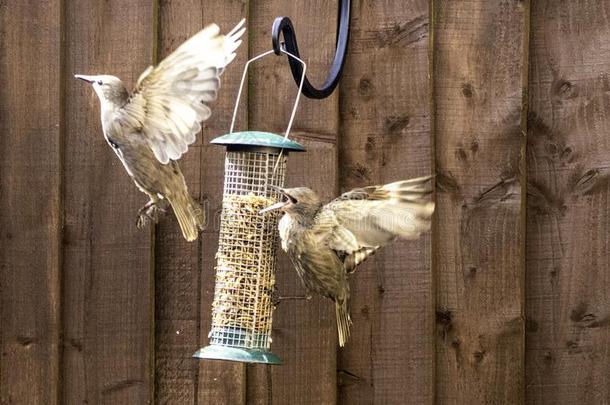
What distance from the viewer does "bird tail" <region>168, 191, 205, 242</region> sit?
2703 millimetres

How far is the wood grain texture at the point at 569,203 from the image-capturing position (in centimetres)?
307

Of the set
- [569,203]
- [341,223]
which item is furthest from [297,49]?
[569,203]

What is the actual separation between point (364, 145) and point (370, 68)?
0.73 feet

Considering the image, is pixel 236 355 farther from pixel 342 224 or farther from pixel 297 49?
pixel 297 49

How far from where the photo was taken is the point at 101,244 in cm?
304

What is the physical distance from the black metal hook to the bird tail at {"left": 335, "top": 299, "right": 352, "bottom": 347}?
59 cm

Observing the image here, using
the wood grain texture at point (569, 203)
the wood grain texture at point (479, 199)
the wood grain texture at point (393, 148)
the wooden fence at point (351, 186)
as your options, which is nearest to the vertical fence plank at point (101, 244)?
the wooden fence at point (351, 186)

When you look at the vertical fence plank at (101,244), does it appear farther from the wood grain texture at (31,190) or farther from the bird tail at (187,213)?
the bird tail at (187,213)

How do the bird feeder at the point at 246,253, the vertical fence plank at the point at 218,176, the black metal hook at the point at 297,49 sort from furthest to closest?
the vertical fence plank at the point at 218,176 → the bird feeder at the point at 246,253 → the black metal hook at the point at 297,49

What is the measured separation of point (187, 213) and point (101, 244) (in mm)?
425

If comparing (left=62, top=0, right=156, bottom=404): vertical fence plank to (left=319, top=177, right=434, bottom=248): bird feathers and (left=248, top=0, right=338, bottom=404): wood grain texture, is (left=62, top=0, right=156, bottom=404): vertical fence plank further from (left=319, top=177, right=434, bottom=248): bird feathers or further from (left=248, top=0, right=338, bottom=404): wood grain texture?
(left=319, top=177, right=434, bottom=248): bird feathers

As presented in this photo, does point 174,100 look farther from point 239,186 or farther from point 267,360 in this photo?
point 267,360

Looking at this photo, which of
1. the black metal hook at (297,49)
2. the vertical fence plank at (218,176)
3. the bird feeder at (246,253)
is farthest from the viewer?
the vertical fence plank at (218,176)

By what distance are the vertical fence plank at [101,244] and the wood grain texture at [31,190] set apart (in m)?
0.04
